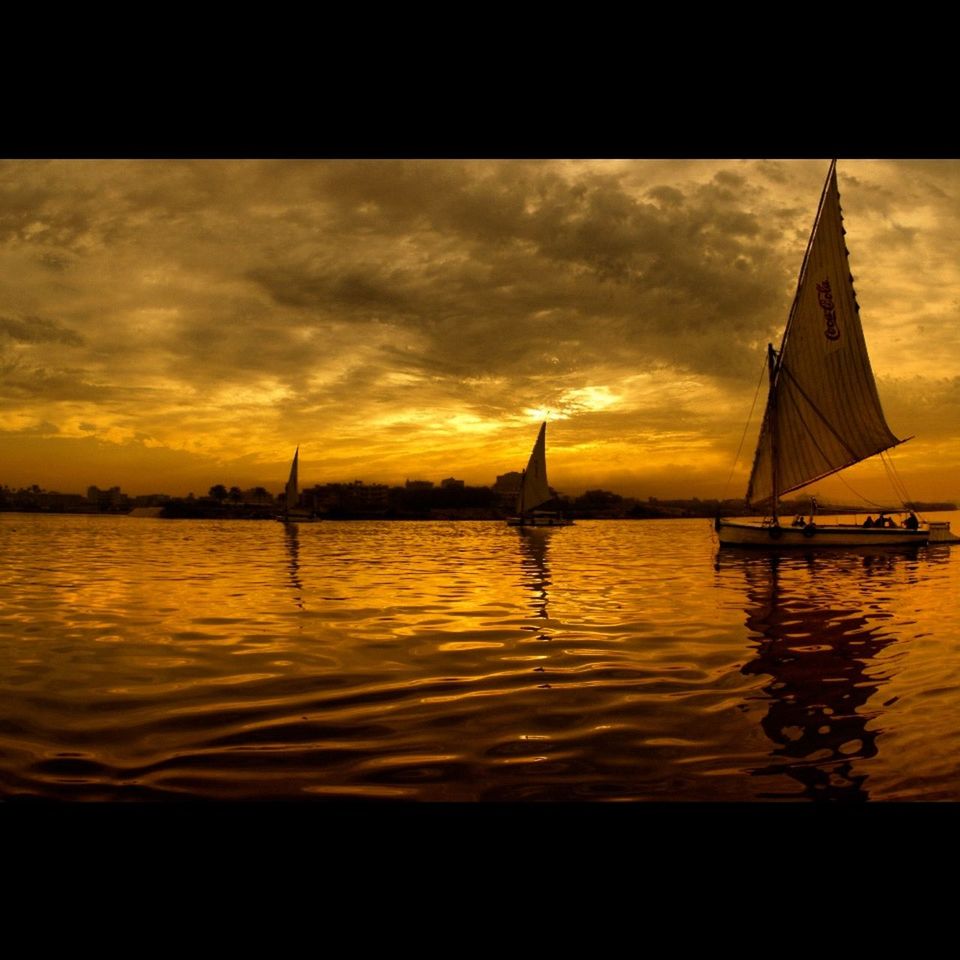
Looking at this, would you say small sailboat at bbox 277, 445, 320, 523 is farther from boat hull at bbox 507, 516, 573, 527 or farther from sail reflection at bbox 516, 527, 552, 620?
sail reflection at bbox 516, 527, 552, 620

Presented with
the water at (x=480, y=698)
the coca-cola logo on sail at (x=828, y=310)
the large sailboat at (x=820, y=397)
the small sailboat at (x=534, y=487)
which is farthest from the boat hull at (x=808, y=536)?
the small sailboat at (x=534, y=487)

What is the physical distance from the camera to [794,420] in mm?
27797

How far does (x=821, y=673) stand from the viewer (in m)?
7.12

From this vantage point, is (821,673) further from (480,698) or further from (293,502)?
(293,502)

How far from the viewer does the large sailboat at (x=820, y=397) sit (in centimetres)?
2669

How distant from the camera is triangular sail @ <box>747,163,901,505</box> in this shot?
26672mm

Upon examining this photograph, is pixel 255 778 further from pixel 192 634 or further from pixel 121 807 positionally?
pixel 192 634

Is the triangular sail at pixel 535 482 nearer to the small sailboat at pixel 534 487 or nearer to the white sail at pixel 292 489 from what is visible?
the small sailboat at pixel 534 487

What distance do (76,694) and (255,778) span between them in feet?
10.2

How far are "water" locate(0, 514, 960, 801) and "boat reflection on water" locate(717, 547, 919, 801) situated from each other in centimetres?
3

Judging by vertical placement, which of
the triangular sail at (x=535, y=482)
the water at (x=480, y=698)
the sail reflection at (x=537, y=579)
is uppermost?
the triangular sail at (x=535, y=482)

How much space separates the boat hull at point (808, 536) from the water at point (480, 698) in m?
15.1

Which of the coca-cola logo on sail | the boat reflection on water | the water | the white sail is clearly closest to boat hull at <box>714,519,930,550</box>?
the coca-cola logo on sail

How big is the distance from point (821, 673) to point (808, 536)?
2370 centimetres
